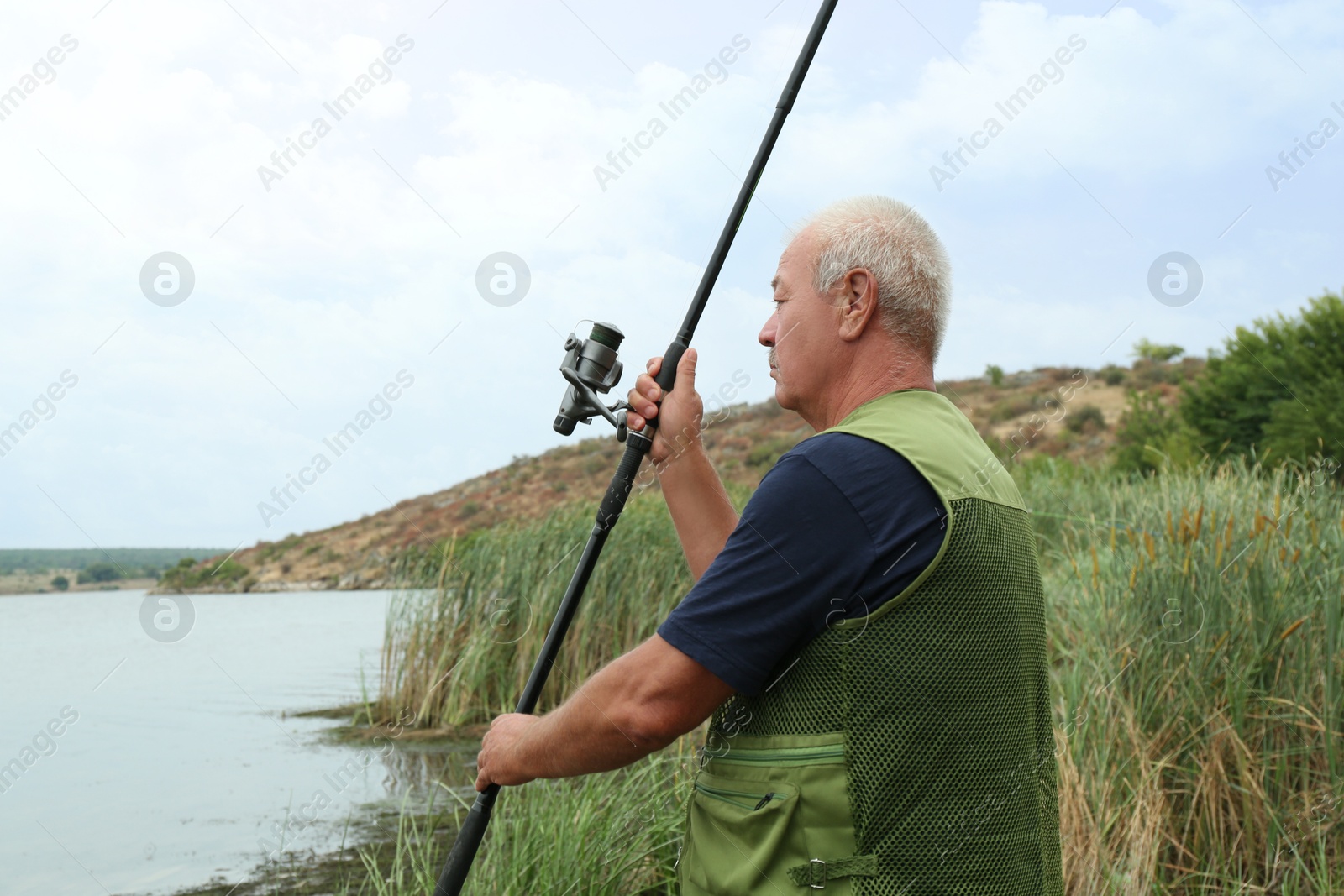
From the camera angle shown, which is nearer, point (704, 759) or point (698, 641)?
point (698, 641)

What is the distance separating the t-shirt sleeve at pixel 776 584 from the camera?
1.49 meters

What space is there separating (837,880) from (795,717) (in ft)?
0.79

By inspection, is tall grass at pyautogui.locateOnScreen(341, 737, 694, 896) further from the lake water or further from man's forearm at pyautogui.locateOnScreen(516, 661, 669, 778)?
the lake water

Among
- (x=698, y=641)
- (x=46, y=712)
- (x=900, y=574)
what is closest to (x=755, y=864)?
(x=698, y=641)

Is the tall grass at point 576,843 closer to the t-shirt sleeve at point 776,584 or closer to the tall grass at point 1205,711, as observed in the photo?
the tall grass at point 1205,711

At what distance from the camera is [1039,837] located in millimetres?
1723

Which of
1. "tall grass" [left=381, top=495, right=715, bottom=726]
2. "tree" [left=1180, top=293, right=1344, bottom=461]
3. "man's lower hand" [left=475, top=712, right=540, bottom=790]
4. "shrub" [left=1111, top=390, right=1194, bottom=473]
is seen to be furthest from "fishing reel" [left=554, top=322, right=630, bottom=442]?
"shrub" [left=1111, top=390, right=1194, bottom=473]

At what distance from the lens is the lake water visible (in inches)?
222

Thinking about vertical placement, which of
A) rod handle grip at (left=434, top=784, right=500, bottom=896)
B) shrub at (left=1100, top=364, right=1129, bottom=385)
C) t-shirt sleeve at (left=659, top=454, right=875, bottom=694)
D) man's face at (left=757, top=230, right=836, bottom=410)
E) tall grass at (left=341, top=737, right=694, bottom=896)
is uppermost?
shrub at (left=1100, top=364, right=1129, bottom=385)

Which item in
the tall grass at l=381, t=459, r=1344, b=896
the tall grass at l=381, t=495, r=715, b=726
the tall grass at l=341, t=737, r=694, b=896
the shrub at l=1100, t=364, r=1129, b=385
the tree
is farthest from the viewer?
the shrub at l=1100, t=364, r=1129, b=385

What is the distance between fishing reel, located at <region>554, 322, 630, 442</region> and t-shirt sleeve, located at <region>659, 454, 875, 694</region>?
0.87 m

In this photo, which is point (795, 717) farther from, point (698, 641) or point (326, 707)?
point (326, 707)

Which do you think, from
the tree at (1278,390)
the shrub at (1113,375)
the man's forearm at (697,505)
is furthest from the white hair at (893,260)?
the shrub at (1113,375)

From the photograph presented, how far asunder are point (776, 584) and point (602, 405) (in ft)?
3.01
